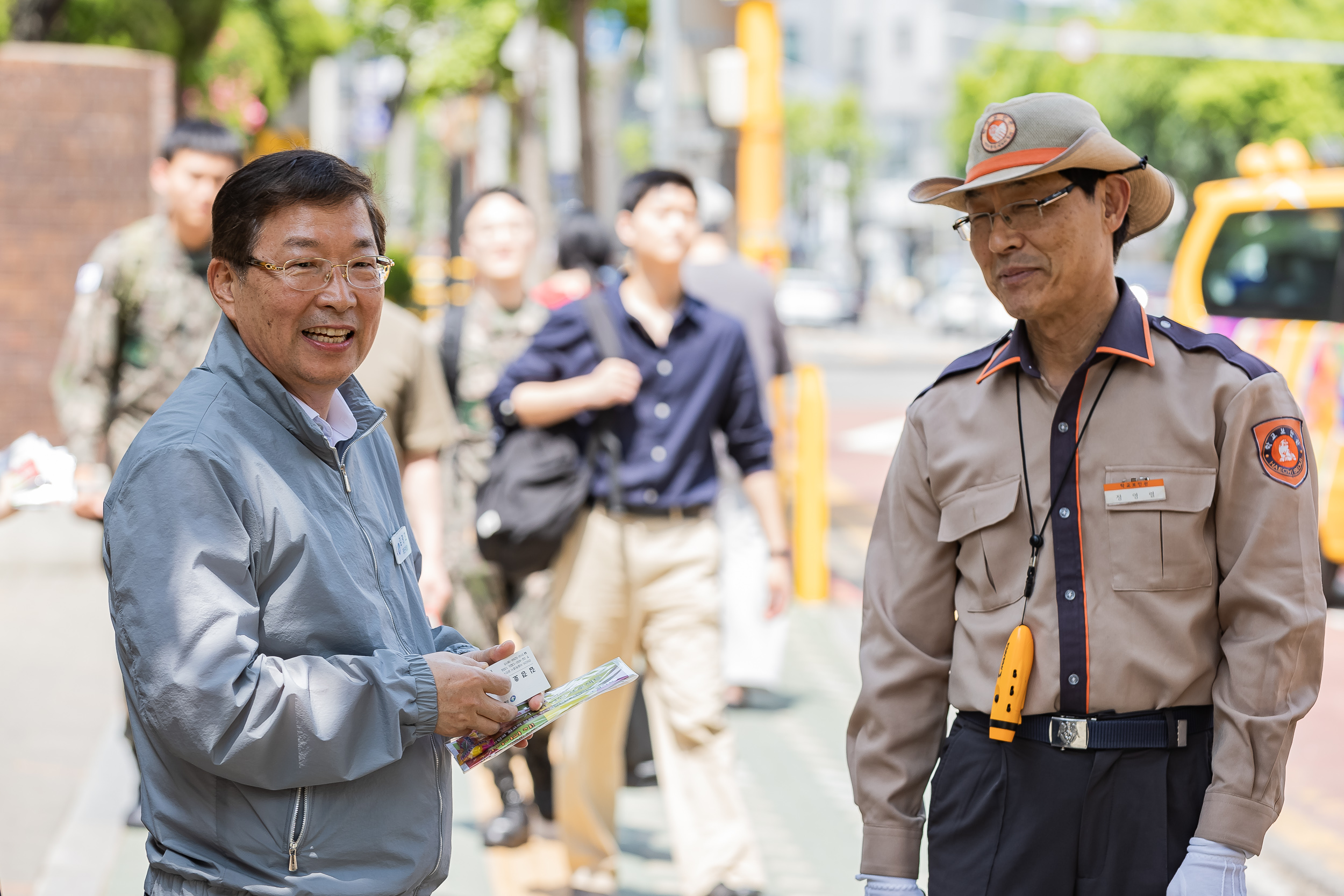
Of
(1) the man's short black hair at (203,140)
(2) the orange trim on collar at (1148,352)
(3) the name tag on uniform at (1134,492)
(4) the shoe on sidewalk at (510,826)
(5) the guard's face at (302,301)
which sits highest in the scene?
(1) the man's short black hair at (203,140)

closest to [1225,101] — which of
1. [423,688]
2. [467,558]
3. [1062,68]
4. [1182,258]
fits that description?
[1062,68]

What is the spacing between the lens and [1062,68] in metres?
47.3

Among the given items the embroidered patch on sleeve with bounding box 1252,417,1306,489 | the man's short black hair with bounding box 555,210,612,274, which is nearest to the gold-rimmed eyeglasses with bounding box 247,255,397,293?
the embroidered patch on sleeve with bounding box 1252,417,1306,489

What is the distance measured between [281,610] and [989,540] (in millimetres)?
1188

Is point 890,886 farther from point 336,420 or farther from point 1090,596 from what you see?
point 336,420

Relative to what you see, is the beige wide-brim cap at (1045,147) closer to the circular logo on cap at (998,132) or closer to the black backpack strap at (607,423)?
the circular logo on cap at (998,132)

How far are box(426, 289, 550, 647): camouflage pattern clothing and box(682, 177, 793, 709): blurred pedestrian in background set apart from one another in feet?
4.00

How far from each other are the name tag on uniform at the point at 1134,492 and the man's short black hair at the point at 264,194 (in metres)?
1.29

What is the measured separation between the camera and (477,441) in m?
5.62

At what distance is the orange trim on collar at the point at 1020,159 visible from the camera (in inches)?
101

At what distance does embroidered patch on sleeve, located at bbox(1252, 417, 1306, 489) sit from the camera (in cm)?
245

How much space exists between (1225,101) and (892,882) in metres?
39.7

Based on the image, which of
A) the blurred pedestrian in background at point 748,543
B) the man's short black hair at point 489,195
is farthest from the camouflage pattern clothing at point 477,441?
the blurred pedestrian in background at point 748,543

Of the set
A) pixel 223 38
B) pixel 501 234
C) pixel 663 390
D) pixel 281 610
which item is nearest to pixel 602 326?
pixel 663 390
